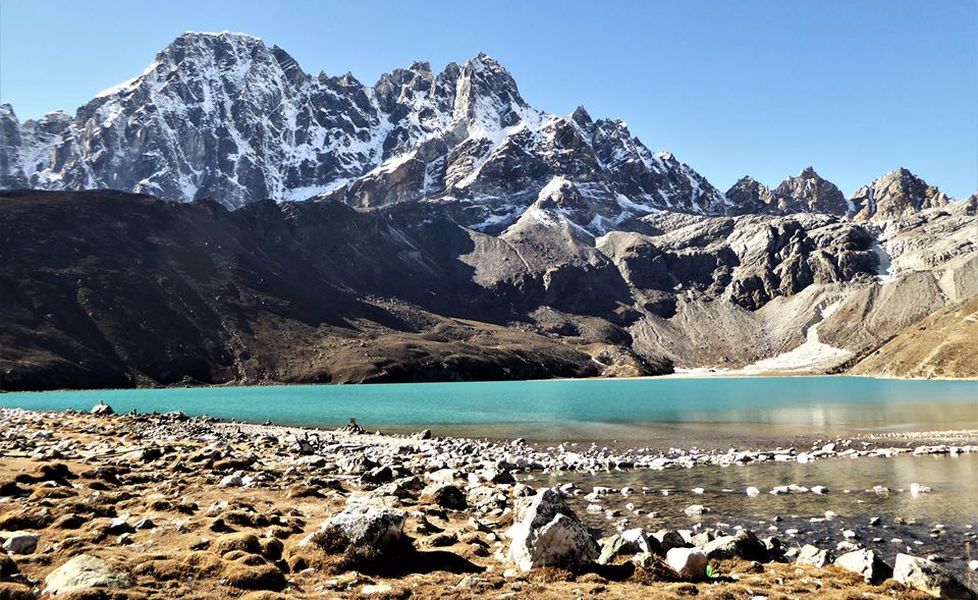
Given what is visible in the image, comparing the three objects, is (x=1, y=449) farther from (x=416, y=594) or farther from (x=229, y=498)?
(x=416, y=594)

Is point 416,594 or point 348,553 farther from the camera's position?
point 348,553

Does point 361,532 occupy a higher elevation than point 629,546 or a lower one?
higher

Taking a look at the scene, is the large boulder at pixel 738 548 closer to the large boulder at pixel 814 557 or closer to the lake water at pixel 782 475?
the large boulder at pixel 814 557

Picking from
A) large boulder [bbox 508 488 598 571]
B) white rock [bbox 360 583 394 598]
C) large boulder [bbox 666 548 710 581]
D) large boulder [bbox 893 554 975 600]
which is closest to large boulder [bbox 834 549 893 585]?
large boulder [bbox 893 554 975 600]

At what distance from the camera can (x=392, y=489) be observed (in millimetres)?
23500

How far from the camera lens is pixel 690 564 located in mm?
14008

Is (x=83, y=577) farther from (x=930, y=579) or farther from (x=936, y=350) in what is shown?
(x=936, y=350)

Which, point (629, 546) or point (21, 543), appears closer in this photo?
point (21, 543)

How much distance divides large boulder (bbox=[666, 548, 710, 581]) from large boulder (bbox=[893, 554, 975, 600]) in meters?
4.20

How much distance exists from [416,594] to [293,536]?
5.56 metres

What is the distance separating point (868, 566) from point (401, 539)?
10980 millimetres

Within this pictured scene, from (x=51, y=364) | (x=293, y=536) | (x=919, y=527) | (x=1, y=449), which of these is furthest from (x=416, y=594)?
(x=51, y=364)

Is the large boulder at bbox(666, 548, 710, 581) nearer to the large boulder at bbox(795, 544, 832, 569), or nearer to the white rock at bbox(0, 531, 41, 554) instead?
the large boulder at bbox(795, 544, 832, 569)

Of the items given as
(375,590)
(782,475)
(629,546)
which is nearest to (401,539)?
(375,590)
